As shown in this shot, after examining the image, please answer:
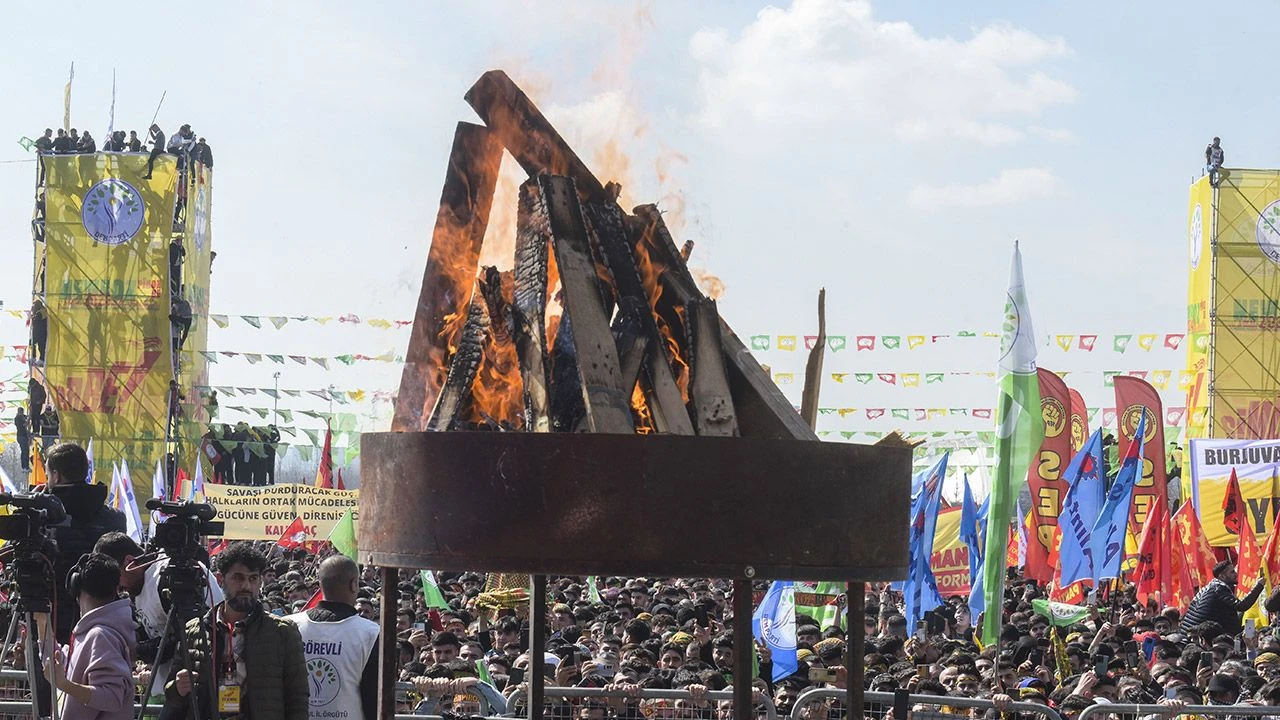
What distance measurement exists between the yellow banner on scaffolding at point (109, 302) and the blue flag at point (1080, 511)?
128 feet

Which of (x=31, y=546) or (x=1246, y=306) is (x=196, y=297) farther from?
(x=31, y=546)

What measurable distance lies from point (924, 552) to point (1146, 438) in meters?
6.71

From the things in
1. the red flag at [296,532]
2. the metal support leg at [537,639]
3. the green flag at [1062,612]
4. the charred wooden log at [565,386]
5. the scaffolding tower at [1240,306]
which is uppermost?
the scaffolding tower at [1240,306]

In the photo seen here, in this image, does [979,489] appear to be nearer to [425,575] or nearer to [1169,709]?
[425,575]

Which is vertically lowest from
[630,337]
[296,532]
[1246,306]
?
[296,532]

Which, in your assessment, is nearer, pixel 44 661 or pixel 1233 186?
pixel 44 661

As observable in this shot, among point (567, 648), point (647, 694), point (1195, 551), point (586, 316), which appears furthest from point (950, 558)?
point (586, 316)

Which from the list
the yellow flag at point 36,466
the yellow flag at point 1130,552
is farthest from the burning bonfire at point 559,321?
the yellow flag at point 36,466

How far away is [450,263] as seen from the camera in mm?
6645

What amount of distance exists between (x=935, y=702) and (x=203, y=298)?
49188mm

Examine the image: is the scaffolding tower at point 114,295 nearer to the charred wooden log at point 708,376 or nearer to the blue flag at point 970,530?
the blue flag at point 970,530

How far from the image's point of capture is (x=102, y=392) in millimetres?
52500

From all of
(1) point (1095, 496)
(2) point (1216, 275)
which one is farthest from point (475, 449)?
(2) point (1216, 275)

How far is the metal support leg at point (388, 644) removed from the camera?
5879 mm
